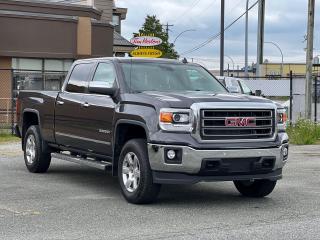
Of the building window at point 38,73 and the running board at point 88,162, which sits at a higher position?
the building window at point 38,73

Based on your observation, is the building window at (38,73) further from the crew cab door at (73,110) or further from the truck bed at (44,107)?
the crew cab door at (73,110)

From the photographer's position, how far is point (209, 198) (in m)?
8.62

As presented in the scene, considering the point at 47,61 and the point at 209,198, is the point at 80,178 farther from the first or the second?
the point at 47,61

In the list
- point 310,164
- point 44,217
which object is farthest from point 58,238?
point 310,164

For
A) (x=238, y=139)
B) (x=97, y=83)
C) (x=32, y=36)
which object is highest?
(x=32, y=36)

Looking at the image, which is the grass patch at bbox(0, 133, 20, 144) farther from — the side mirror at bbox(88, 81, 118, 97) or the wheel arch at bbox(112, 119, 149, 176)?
the wheel arch at bbox(112, 119, 149, 176)

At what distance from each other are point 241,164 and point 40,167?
14.7ft

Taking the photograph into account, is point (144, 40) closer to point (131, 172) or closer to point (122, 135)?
point (122, 135)

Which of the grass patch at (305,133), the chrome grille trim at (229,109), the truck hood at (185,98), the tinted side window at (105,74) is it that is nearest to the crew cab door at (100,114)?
the tinted side window at (105,74)

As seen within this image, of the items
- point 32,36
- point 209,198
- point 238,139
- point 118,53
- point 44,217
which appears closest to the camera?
point 44,217

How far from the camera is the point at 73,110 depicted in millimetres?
9516

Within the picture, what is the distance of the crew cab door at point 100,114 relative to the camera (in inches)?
338

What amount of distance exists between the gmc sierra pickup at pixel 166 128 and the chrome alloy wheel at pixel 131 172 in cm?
1

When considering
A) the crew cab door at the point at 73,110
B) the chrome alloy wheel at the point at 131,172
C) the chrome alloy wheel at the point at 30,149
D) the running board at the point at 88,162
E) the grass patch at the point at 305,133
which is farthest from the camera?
the grass patch at the point at 305,133
